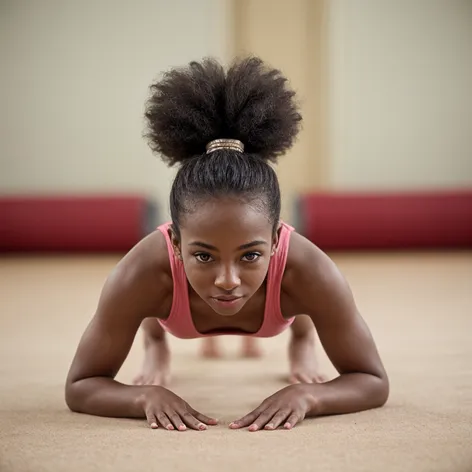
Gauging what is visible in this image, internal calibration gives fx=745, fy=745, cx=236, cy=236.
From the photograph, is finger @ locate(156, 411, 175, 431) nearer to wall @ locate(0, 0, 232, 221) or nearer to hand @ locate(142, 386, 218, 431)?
hand @ locate(142, 386, 218, 431)

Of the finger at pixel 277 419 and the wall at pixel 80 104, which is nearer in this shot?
the finger at pixel 277 419

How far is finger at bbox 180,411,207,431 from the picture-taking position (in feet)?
5.21

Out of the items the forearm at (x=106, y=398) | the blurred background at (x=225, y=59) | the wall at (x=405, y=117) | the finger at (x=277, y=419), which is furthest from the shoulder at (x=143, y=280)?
the wall at (x=405, y=117)

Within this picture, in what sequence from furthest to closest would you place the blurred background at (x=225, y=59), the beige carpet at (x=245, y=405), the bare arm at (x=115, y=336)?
1. the blurred background at (x=225, y=59)
2. the bare arm at (x=115, y=336)
3. the beige carpet at (x=245, y=405)

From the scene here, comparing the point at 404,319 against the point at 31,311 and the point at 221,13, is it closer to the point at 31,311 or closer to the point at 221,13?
the point at 31,311

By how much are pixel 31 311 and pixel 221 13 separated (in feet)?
10.7

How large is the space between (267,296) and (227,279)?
29 centimetres

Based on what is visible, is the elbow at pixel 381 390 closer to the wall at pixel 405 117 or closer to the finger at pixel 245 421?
the finger at pixel 245 421

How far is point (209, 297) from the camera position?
1.55m

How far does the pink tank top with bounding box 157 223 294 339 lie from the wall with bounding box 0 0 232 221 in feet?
13.1

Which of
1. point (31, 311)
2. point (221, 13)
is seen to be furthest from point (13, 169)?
point (31, 311)

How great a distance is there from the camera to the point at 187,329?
1.86 m

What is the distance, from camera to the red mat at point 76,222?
5.08 meters

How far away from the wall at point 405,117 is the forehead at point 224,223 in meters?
4.32
